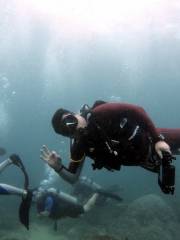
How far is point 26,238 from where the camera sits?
38.0 ft

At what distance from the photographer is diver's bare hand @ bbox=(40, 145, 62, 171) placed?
14.4 feet

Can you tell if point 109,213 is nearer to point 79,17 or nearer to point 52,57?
point 79,17

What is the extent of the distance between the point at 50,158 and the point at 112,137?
0.85 metres

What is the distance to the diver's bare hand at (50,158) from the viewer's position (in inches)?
173

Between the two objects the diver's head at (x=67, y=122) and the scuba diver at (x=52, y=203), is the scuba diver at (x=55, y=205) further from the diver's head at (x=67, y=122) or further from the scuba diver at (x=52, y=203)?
the diver's head at (x=67, y=122)

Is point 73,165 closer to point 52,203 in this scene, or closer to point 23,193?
point 23,193

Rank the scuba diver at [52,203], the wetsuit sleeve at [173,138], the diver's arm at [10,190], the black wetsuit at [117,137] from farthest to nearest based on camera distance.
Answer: the scuba diver at [52,203] < the diver's arm at [10,190] < the wetsuit sleeve at [173,138] < the black wetsuit at [117,137]

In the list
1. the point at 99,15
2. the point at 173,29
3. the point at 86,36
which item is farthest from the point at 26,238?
the point at 86,36

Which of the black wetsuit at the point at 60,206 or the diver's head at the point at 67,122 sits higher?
the diver's head at the point at 67,122

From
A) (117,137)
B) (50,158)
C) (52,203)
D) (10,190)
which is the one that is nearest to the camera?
(117,137)

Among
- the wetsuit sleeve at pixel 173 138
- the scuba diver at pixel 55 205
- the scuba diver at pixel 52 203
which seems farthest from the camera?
the scuba diver at pixel 55 205

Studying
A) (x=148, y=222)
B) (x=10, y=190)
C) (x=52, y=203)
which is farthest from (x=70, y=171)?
(x=148, y=222)

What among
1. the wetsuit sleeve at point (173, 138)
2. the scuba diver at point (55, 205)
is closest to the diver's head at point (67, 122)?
the wetsuit sleeve at point (173, 138)

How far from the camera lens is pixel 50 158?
173 inches
